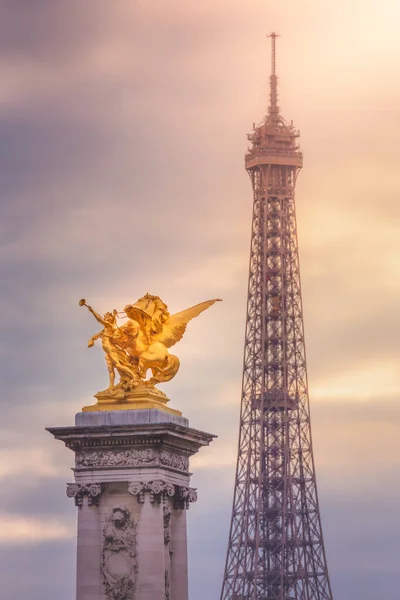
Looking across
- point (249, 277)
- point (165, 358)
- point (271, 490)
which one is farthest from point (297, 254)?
point (165, 358)

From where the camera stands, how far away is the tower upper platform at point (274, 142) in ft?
544

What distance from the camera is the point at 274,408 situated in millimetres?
167250

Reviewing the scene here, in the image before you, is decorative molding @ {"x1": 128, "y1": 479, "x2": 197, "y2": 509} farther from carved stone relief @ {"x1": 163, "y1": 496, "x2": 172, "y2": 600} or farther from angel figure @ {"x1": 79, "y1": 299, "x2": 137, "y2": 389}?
angel figure @ {"x1": 79, "y1": 299, "x2": 137, "y2": 389}

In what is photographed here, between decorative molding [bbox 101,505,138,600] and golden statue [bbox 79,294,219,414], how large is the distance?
9.38ft

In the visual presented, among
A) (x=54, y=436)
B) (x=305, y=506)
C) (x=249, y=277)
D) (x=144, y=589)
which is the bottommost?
(x=144, y=589)

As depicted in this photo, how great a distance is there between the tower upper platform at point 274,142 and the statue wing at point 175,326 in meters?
109

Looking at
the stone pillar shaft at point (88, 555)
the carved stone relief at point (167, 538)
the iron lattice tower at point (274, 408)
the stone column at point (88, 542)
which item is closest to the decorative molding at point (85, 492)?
the stone column at point (88, 542)

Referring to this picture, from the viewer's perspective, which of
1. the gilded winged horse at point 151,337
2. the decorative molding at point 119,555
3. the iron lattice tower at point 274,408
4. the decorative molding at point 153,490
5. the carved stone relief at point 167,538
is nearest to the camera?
the decorative molding at point 119,555

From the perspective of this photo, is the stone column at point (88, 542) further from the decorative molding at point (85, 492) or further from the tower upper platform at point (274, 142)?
the tower upper platform at point (274, 142)

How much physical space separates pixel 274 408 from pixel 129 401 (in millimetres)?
112085

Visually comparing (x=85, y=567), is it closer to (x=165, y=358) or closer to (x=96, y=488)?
(x=96, y=488)

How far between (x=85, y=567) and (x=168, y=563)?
2.09m

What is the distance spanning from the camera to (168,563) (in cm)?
5509

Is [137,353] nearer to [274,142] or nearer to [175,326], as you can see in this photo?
[175,326]
